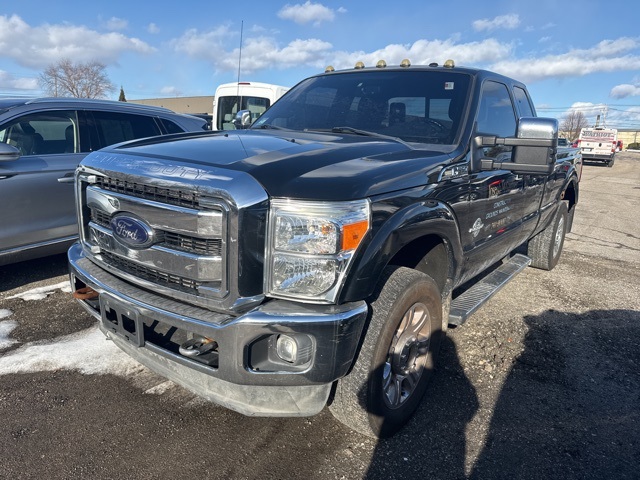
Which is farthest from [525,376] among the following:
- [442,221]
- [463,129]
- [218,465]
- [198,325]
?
[198,325]

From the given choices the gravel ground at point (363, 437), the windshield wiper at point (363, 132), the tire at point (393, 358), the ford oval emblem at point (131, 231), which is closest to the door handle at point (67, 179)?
the gravel ground at point (363, 437)

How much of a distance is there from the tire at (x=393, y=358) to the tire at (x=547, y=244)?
11.2 ft

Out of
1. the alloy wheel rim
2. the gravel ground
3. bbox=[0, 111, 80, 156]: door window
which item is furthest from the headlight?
bbox=[0, 111, 80, 156]: door window

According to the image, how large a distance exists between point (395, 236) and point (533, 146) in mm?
1170

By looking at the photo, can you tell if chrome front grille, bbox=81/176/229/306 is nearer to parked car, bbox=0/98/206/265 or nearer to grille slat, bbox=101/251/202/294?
grille slat, bbox=101/251/202/294

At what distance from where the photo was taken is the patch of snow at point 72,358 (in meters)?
3.28

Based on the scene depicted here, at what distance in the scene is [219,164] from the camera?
2.24 metres

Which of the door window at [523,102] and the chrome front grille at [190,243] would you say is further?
the door window at [523,102]

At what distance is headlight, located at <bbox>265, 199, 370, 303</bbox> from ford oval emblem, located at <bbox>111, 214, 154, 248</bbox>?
2.22 feet

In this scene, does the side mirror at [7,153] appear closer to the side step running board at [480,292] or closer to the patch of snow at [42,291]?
the patch of snow at [42,291]

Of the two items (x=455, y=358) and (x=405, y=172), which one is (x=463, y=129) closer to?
(x=405, y=172)

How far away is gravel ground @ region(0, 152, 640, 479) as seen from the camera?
2465mm

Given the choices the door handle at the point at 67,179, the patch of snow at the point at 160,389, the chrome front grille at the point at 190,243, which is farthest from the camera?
the door handle at the point at 67,179

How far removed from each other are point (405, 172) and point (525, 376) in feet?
6.28
